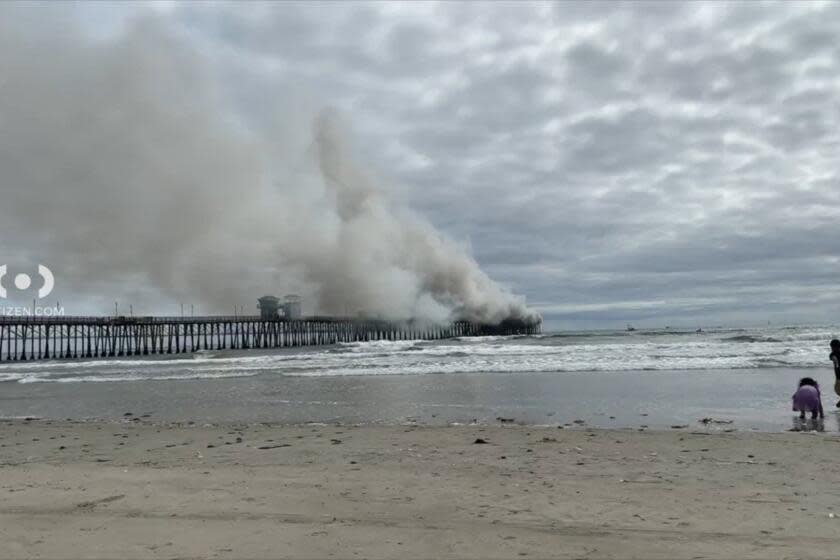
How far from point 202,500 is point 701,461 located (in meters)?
5.46

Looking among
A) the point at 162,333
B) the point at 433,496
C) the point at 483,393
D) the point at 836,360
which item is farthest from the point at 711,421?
the point at 162,333

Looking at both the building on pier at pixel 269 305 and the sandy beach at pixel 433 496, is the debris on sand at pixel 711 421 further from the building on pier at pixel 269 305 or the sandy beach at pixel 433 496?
the building on pier at pixel 269 305

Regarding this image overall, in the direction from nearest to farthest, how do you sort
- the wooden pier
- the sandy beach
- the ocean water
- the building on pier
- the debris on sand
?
the sandy beach, the debris on sand, the ocean water, the wooden pier, the building on pier

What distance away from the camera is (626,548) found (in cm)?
402

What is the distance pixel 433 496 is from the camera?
18.1 ft

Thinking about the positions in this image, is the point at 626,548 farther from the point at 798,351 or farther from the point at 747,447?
the point at 798,351

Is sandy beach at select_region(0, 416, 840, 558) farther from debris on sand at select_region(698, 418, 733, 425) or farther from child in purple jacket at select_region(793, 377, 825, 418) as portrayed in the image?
child in purple jacket at select_region(793, 377, 825, 418)

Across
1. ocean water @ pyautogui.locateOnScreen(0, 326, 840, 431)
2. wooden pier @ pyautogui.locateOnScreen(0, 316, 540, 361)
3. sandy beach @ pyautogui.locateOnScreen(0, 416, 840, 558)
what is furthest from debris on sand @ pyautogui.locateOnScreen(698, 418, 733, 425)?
wooden pier @ pyautogui.locateOnScreen(0, 316, 540, 361)

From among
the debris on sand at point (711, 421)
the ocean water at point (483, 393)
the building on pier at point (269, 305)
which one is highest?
the building on pier at point (269, 305)

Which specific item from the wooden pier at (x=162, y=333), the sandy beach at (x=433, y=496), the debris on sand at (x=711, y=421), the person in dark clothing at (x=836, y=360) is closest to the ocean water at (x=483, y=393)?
the debris on sand at (x=711, y=421)

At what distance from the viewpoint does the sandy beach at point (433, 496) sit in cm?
411

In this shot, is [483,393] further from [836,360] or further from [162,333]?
[162,333]

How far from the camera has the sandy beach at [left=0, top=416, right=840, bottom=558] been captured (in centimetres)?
411

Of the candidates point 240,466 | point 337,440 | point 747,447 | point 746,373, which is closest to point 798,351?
point 746,373
